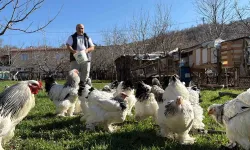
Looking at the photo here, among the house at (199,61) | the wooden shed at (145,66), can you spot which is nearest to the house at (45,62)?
the wooden shed at (145,66)

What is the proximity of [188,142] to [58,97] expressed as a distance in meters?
4.04

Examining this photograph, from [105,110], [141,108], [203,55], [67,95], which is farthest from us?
[203,55]

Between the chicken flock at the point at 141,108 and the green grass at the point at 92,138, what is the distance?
26cm

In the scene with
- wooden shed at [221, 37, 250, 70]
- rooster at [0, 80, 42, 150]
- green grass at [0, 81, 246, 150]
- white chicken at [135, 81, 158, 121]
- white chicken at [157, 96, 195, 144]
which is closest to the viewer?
rooster at [0, 80, 42, 150]

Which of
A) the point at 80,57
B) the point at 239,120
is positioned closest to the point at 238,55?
the point at 80,57

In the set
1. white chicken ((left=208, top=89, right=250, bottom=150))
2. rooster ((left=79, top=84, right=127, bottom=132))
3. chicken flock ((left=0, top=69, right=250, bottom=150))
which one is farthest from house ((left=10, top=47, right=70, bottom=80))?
white chicken ((left=208, top=89, right=250, bottom=150))

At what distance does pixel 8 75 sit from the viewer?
50.5 metres

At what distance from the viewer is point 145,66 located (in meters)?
21.9

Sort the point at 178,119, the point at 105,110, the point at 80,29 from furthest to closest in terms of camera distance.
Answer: the point at 80,29 → the point at 105,110 → the point at 178,119

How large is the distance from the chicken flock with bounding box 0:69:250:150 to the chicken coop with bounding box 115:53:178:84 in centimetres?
1159

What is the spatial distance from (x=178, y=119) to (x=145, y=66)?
17.2 m

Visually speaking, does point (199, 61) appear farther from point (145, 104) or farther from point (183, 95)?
point (183, 95)

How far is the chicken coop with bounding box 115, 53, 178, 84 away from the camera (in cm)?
2000

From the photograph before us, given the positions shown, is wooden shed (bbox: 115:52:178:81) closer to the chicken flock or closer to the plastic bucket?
the plastic bucket
